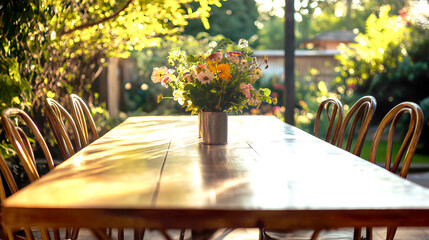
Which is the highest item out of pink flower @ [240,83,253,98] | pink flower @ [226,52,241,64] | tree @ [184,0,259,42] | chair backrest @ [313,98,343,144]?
tree @ [184,0,259,42]

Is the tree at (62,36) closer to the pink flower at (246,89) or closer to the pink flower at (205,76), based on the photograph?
the pink flower at (205,76)

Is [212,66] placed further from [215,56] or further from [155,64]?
[155,64]

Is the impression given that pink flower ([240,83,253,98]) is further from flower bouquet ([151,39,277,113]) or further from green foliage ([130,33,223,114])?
green foliage ([130,33,223,114])

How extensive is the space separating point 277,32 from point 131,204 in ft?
91.1

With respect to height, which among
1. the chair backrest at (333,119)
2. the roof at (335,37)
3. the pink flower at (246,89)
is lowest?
the chair backrest at (333,119)

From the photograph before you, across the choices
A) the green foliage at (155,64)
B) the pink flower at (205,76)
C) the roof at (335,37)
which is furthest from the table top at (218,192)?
the roof at (335,37)

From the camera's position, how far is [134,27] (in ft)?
11.6

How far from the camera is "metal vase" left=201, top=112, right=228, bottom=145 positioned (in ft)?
6.13

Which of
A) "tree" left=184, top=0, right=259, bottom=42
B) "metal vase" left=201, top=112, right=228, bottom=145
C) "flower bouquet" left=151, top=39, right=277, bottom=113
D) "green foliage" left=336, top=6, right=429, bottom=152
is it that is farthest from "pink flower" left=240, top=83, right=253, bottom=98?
"tree" left=184, top=0, right=259, bottom=42

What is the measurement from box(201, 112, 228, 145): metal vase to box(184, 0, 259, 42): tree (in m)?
10.2

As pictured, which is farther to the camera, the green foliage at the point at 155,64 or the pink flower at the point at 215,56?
the green foliage at the point at 155,64

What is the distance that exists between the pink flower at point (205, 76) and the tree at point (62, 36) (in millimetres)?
1087

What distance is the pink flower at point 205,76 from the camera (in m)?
1.78

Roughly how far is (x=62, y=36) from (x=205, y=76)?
6.36ft
